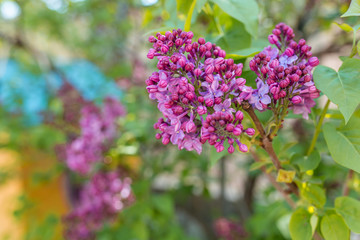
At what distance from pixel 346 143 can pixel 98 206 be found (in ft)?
3.95

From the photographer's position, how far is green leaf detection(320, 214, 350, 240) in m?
0.54

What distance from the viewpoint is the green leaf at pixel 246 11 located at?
564mm

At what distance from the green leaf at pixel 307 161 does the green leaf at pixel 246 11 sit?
0.83 ft

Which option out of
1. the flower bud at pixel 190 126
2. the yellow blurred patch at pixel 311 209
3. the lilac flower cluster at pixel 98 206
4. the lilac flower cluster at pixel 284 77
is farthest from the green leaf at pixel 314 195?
the lilac flower cluster at pixel 98 206

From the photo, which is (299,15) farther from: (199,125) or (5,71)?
(5,71)

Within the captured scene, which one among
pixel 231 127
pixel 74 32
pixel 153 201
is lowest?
pixel 153 201

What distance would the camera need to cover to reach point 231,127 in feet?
1.44

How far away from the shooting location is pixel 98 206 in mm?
1464

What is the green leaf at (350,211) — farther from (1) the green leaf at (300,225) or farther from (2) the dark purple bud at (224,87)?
(2) the dark purple bud at (224,87)

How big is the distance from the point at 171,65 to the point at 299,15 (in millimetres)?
1608

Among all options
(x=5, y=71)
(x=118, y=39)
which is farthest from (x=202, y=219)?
(x=5, y=71)

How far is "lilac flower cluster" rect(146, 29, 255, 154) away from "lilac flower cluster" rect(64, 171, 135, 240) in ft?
3.61

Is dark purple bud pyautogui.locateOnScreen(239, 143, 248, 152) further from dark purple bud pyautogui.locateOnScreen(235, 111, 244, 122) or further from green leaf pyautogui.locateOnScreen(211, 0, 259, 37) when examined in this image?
green leaf pyautogui.locateOnScreen(211, 0, 259, 37)

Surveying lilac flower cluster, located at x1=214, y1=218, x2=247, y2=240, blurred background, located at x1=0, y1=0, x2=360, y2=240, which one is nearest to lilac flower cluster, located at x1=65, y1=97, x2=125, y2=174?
blurred background, located at x1=0, y1=0, x2=360, y2=240
